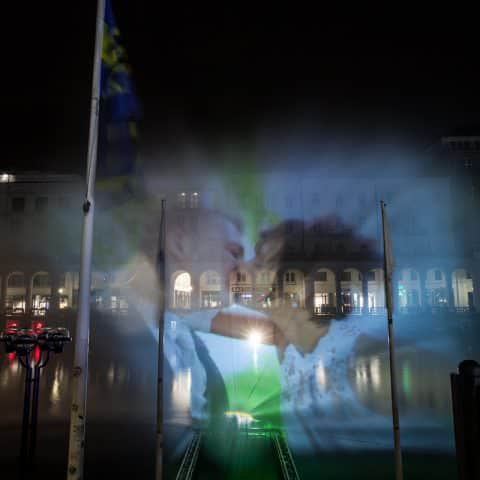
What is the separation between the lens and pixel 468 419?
6602mm

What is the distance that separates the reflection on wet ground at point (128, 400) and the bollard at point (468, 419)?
16.1ft

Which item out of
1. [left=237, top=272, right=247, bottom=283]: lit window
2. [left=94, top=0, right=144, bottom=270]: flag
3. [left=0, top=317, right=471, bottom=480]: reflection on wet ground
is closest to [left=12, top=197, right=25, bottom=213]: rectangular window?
[left=237, top=272, right=247, bottom=283]: lit window

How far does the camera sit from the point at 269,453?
1218 cm

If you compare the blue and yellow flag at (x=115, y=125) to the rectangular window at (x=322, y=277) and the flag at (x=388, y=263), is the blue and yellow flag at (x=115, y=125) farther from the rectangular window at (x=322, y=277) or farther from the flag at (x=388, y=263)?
the rectangular window at (x=322, y=277)

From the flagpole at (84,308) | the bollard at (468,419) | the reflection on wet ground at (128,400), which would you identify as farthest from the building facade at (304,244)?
the bollard at (468,419)

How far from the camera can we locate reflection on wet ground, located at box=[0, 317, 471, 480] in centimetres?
1227

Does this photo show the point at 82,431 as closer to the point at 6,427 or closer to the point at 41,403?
the point at 6,427

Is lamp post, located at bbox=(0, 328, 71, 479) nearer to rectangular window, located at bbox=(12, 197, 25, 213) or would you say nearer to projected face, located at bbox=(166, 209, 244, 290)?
projected face, located at bbox=(166, 209, 244, 290)

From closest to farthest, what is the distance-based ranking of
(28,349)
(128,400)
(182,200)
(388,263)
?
(388,263)
(28,349)
(128,400)
(182,200)

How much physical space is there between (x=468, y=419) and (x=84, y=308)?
5674mm

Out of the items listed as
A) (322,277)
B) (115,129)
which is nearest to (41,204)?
(322,277)

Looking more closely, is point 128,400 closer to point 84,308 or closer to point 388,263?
point 84,308

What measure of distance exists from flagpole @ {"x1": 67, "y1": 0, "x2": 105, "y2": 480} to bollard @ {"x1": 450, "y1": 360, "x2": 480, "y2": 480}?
5.32 m

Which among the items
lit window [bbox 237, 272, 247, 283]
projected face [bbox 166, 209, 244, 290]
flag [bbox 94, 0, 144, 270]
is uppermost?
projected face [bbox 166, 209, 244, 290]
